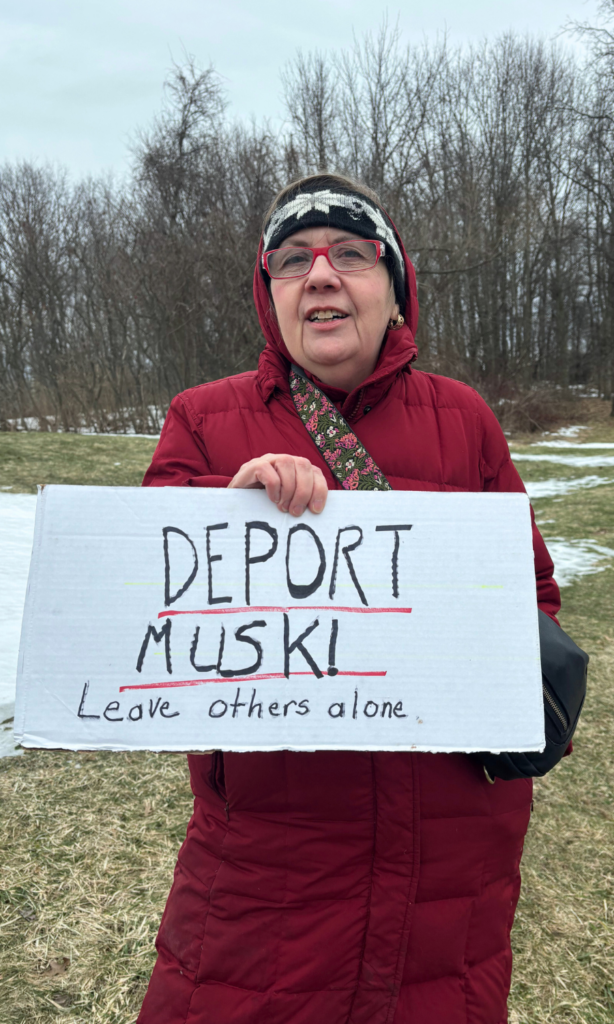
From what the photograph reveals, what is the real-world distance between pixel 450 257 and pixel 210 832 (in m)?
19.5

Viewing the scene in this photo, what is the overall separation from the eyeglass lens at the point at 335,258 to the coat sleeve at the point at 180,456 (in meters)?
0.38

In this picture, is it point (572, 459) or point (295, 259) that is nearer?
point (295, 259)

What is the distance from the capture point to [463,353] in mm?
22297

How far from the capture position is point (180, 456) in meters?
1.25

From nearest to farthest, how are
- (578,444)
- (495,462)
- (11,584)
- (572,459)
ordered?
(495,462) < (11,584) < (572,459) < (578,444)

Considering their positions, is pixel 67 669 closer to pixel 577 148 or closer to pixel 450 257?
pixel 450 257

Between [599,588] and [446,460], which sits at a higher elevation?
[446,460]

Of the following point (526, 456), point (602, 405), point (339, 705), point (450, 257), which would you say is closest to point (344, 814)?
point (339, 705)

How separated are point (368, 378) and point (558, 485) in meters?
9.79

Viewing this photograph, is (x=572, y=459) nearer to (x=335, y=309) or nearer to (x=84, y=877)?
(x=84, y=877)

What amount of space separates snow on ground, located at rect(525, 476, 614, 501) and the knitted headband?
28.4 ft

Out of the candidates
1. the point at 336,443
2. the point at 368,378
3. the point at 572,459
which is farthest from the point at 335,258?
the point at 572,459

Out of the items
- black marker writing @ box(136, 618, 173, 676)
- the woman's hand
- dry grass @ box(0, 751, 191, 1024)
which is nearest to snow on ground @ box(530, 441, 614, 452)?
dry grass @ box(0, 751, 191, 1024)

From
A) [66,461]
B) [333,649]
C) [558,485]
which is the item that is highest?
[333,649]
